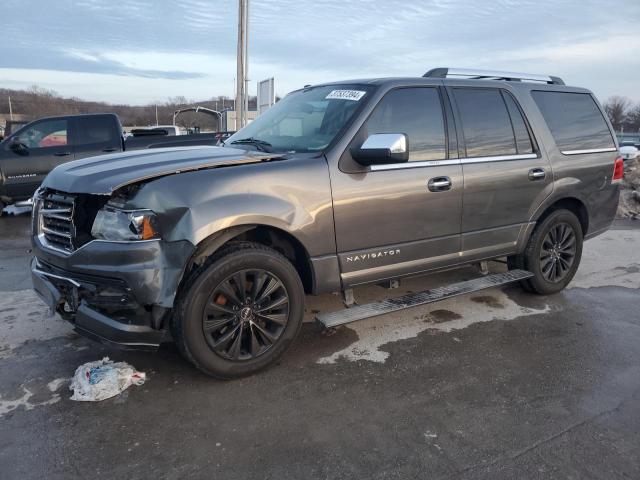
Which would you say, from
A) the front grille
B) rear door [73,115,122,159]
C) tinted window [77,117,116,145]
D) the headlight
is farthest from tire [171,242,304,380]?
tinted window [77,117,116,145]

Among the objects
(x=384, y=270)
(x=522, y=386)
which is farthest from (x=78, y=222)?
(x=522, y=386)

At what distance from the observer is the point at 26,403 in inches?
119

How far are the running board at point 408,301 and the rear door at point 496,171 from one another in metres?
0.24

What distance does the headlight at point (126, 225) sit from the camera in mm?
2938

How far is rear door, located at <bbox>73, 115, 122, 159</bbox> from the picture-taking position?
9594 mm

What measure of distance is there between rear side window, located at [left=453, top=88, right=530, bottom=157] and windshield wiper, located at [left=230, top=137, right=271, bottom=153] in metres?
1.60

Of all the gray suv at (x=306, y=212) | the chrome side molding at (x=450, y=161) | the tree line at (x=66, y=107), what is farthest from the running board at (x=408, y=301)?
the tree line at (x=66, y=107)

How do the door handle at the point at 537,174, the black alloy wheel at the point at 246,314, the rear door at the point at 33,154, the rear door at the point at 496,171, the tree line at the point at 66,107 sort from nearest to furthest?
1. the black alloy wheel at the point at 246,314
2. the rear door at the point at 496,171
3. the door handle at the point at 537,174
4. the rear door at the point at 33,154
5. the tree line at the point at 66,107

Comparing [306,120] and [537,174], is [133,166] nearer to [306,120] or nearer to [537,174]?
[306,120]

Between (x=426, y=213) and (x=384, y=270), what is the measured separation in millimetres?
553

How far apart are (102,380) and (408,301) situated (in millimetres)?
2218

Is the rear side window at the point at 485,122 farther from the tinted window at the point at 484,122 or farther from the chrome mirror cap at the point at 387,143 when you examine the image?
the chrome mirror cap at the point at 387,143

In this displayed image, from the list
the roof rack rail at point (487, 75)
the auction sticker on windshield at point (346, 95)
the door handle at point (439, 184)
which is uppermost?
the roof rack rail at point (487, 75)

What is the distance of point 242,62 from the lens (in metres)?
16.3
